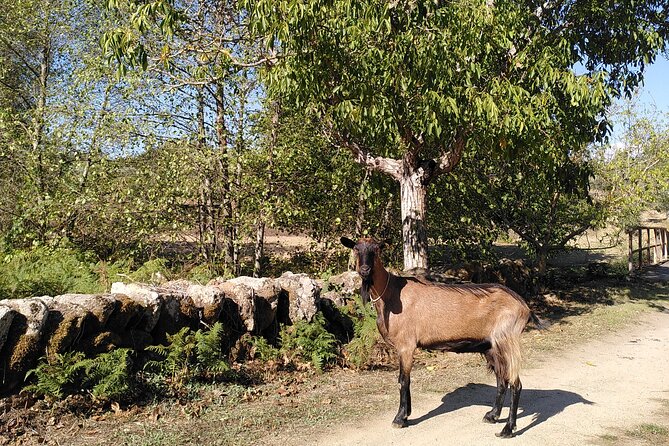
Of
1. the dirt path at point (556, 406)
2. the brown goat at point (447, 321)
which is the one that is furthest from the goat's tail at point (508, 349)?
the dirt path at point (556, 406)

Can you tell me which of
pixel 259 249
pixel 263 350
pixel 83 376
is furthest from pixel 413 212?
pixel 83 376

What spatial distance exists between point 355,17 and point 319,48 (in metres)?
0.98

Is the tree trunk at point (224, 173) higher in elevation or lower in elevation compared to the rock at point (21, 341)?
higher

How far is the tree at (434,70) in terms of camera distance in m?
9.20

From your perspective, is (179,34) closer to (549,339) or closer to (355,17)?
(355,17)

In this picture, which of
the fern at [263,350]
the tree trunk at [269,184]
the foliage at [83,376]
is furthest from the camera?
the tree trunk at [269,184]

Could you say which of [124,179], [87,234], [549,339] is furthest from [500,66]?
[87,234]

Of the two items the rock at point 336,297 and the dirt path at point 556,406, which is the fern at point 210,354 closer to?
the dirt path at point 556,406

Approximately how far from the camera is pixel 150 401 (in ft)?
22.4

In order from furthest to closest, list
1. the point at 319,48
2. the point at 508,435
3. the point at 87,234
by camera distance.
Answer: the point at 87,234
the point at 319,48
the point at 508,435

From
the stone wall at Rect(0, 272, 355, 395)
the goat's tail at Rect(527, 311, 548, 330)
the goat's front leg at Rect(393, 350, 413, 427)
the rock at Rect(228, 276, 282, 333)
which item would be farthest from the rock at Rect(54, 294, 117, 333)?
the goat's tail at Rect(527, 311, 548, 330)

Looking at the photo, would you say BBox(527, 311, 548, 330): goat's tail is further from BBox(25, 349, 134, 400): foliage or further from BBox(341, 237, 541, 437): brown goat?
BBox(25, 349, 134, 400): foliage

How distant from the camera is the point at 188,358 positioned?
24.9 ft

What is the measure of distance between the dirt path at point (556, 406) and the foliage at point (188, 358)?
224 cm
